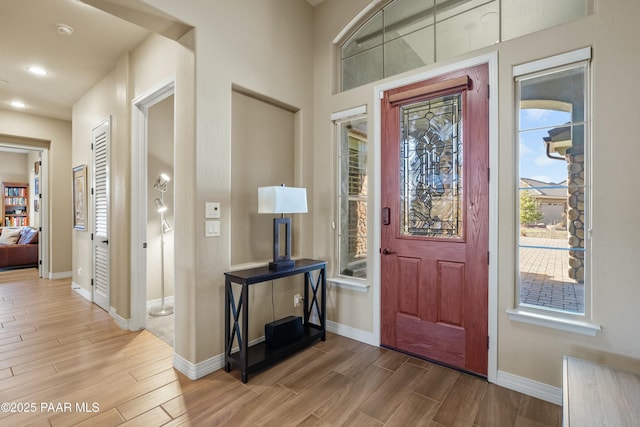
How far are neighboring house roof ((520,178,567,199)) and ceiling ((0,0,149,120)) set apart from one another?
3686mm

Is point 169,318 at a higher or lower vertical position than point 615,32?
lower

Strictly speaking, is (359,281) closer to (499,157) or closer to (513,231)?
(513,231)

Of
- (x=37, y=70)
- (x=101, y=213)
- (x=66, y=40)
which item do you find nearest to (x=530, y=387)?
(x=101, y=213)

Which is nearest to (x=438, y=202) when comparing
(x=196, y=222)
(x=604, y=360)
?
(x=604, y=360)

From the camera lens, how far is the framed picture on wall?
4.48 meters

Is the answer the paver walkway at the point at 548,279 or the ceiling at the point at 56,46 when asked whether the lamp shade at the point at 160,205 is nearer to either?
the ceiling at the point at 56,46

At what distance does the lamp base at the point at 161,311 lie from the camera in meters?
3.76

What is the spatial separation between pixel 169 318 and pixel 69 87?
3.53 m

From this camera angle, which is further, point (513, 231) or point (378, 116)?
point (378, 116)

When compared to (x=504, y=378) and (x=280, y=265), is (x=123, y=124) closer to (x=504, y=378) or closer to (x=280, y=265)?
(x=280, y=265)

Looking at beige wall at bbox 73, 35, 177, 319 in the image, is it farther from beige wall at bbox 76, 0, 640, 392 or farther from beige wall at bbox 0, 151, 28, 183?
beige wall at bbox 0, 151, 28, 183

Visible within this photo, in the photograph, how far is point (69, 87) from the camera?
4.24m

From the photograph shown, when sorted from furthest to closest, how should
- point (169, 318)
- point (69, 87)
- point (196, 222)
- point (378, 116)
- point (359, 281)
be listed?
point (69, 87), point (169, 318), point (359, 281), point (378, 116), point (196, 222)

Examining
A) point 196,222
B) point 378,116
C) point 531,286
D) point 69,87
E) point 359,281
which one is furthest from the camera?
point 69,87
